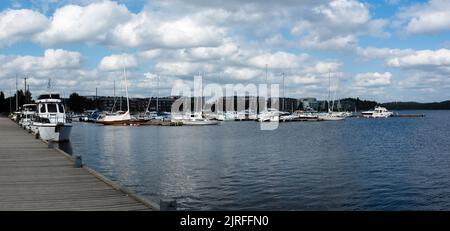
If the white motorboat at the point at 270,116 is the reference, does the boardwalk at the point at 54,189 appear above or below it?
below

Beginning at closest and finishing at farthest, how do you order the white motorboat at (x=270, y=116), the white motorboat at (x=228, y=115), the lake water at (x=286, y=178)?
the lake water at (x=286, y=178) → the white motorboat at (x=270, y=116) → the white motorboat at (x=228, y=115)

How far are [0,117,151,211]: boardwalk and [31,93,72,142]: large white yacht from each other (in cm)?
2005

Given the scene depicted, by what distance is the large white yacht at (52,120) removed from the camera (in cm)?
4491

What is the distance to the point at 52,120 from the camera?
47.3m

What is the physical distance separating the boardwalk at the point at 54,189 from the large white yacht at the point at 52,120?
2005 cm

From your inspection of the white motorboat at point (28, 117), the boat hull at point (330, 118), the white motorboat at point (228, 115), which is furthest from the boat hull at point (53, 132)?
the boat hull at point (330, 118)

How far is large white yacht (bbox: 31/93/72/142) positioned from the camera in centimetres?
4491

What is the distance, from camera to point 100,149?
4869cm

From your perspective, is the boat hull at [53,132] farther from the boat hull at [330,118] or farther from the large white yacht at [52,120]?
the boat hull at [330,118]

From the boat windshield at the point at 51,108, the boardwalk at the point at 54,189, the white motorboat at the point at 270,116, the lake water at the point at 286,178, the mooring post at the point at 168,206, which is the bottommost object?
the lake water at the point at 286,178

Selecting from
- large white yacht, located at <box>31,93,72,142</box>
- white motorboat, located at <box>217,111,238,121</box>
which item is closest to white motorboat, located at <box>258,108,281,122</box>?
white motorboat, located at <box>217,111,238,121</box>

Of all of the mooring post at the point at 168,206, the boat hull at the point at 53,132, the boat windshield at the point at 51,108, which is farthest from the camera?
the boat windshield at the point at 51,108
